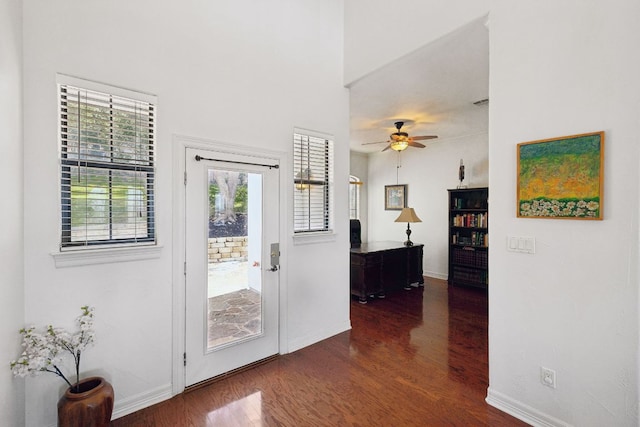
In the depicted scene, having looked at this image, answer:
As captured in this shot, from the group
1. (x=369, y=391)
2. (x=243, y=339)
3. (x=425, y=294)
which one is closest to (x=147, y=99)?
(x=243, y=339)

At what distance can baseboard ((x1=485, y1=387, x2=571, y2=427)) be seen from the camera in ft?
6.73

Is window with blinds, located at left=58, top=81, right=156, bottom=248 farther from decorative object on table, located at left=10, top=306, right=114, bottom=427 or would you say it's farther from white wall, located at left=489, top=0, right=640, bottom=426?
white wall, located at left=489, top=0, right=640, bottom=426

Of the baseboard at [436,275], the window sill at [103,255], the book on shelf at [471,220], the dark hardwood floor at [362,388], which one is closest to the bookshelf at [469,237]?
the book on shelf at [471,220]

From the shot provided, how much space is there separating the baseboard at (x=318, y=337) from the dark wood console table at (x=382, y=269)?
1111mm

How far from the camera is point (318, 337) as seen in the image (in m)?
3.45

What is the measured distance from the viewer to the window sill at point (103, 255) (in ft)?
6.58

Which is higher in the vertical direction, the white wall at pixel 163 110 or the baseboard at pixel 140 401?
the white wall at pixel 163 110

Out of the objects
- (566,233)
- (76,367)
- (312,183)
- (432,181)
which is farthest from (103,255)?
(432,181)

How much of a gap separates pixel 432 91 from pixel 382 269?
280 centimetres

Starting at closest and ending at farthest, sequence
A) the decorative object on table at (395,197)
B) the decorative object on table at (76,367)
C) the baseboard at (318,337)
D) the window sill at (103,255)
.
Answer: the decorative object on table at (76,367)
the window sill at (103,255)
the baseboard at (318,337)
the decorative object on table at (395,197)

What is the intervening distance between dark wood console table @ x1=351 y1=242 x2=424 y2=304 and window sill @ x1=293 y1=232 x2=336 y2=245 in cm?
132

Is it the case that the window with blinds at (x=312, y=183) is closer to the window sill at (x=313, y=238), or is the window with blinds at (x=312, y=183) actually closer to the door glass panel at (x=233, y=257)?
the window sill at (x=313, y=238)

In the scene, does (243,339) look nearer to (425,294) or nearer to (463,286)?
(425,294)

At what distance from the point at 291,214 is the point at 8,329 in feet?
7.11
